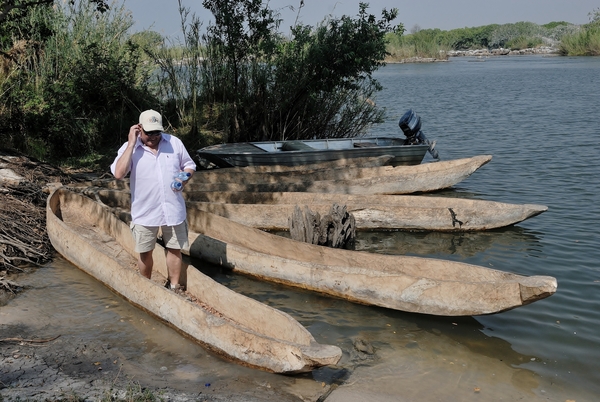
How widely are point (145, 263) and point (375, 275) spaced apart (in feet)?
7.31

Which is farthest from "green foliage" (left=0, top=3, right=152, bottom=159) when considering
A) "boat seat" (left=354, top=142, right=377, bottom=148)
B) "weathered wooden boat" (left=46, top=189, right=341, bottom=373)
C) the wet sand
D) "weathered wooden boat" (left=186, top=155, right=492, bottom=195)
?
the wet sand

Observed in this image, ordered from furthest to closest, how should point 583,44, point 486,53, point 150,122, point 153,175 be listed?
point 486,53
point 583,44
point 153,175
point 150,122

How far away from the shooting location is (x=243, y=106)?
1326 centimetres

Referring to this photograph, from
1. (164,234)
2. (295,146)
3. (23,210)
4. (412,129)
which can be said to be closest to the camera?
(164,234)

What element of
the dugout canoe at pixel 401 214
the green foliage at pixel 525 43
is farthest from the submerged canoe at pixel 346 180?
the green foliage at pixel 525 43

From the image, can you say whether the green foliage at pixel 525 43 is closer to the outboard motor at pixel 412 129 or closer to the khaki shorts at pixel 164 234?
the outboard motor at pixel 412 129

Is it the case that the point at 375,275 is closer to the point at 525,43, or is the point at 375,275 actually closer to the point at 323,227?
the point at 323,227

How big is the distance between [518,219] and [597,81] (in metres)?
22.7

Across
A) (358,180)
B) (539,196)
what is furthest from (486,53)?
(358,180)

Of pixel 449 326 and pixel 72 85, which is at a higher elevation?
pixel 72 85

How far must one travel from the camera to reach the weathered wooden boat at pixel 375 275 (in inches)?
201

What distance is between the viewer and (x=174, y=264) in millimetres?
5609

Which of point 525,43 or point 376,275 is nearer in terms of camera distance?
point 376,275

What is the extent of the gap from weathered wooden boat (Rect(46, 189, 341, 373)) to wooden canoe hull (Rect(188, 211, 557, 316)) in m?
0.95
